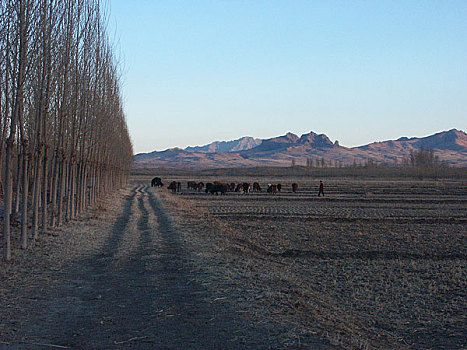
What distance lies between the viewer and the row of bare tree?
36.6 ft

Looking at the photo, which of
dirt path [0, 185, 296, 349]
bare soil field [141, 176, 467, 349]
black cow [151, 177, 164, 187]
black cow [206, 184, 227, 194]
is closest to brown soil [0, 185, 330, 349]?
dirt path [0, 185, 296, 349]

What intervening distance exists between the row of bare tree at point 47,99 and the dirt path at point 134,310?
2.50m

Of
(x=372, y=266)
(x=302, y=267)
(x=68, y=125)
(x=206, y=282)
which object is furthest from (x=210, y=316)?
(x=68, y=125)

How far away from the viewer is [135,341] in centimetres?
586

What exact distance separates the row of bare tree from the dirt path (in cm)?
250

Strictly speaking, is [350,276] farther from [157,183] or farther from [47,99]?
[157,183]

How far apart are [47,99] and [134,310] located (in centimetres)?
853

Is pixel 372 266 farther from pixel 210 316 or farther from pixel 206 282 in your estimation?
pixel 210 316

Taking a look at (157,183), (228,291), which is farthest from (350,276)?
(157,183)

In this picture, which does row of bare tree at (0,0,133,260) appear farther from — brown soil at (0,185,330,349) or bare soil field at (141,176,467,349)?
bare soil field at (141,176,467,349)

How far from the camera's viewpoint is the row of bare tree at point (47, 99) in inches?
439

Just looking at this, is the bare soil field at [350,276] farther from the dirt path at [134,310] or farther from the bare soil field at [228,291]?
the dirt path at [134,310]

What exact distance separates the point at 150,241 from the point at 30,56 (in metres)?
5.72

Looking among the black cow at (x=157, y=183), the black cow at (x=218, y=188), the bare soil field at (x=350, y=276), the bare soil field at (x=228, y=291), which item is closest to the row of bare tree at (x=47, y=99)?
the bare soil field at (x=228, y=291)
